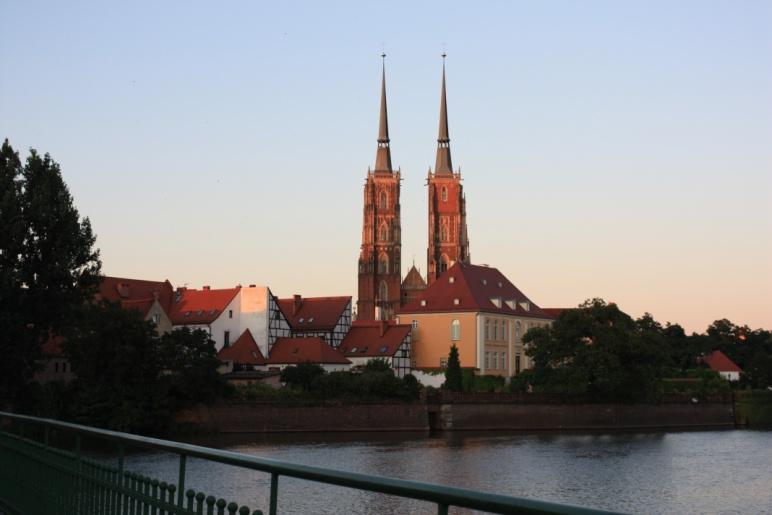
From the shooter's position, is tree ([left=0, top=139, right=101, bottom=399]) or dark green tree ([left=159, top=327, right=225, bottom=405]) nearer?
tree ([left=0, top=139, right=101, bottom=399])

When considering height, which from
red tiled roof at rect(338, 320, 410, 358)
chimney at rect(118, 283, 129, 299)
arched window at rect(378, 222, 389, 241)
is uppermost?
arched window at rect(378, 222, 389, 241)

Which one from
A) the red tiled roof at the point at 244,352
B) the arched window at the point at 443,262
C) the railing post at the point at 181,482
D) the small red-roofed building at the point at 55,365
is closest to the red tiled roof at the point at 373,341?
the red tiled roof at the point at 244,352

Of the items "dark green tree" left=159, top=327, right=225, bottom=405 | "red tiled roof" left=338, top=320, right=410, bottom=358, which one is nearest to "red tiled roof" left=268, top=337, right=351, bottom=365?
"red tiled roof" left=338, top=320, right=410, bottom=358

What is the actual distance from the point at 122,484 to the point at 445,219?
13567 cm

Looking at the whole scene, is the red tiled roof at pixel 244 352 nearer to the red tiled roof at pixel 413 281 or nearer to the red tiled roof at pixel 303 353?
the red tiled roof at pixel 303 353

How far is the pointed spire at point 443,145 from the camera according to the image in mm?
146625

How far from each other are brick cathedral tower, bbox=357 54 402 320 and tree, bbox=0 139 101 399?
3483 inches

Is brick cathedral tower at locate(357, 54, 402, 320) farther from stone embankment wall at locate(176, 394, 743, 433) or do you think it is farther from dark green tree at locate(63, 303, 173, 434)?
dark green tree at locate(63, 303, 173, 434)

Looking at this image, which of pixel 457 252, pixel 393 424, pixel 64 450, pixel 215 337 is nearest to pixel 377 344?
pixel 215 337

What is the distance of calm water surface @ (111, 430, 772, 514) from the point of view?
3538cm

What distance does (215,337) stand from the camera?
267 ft

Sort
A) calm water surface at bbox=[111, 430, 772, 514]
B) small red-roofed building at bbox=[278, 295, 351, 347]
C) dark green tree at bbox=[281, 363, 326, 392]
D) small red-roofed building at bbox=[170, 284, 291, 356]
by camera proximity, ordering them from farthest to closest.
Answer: small red-roofed building at bbox=[278, 295, 351, 347] < small red-roofed building at bbox=[170, 284, 291, 356] < dark green tree at bbox=[281, 363, 326, 392] < calm water surface at bbox=[111, 430, 772, 514]

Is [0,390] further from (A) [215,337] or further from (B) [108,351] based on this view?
(A) [215,337]

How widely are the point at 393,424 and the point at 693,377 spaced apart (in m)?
48.6
